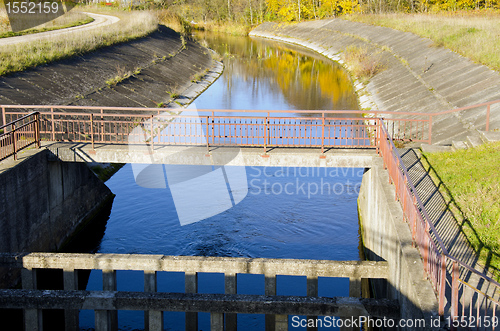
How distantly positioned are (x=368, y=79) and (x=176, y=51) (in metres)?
17.9

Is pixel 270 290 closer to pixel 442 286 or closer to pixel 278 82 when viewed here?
pixel 442 286

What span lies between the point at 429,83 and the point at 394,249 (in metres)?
17.7

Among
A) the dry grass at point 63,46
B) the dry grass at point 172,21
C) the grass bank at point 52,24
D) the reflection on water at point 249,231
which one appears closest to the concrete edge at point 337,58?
the reflection on water at point 249,231

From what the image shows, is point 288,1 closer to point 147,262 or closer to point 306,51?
point 306,51

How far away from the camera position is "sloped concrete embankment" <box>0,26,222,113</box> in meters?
21.7

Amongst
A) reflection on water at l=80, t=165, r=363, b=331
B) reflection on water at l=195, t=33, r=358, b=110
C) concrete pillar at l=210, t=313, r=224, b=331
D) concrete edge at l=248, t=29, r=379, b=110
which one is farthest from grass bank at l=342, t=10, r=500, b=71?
concrete pillar at l=210, t=313, r=224, b=331

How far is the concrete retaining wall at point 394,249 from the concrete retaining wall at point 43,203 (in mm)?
8053

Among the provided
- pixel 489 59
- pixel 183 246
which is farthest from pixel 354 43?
pixel 183 246

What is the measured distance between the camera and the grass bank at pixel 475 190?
8602 millimetres

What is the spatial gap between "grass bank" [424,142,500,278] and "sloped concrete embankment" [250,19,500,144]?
11.8ft

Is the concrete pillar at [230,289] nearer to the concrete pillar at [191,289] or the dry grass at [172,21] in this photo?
the concrete pillar at [191,289]

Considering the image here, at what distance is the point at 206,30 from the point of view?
78188mm

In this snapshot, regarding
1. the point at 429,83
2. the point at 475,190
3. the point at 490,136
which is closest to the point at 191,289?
the point at 475,190

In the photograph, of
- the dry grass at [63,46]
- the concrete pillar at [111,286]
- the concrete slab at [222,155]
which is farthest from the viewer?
the dry grass at [63,46]
